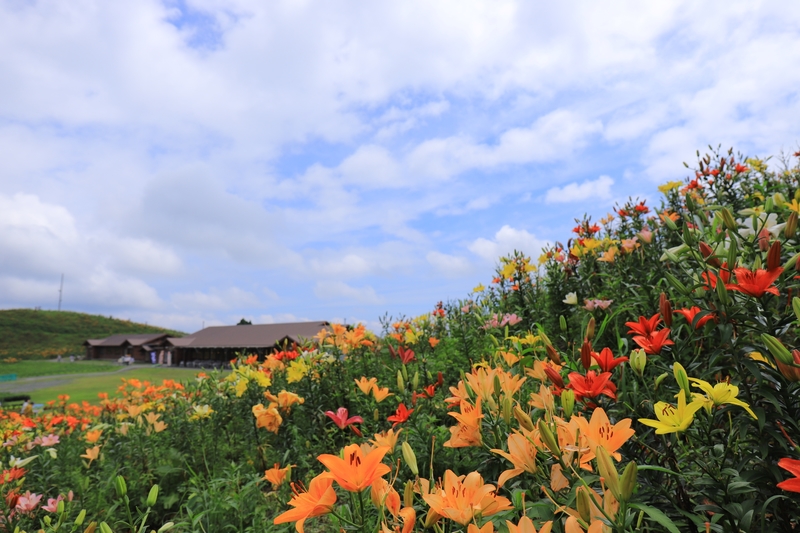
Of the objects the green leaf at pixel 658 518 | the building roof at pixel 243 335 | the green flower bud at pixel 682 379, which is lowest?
the green leaf at pixel 658 518

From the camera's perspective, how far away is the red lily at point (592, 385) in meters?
1.23

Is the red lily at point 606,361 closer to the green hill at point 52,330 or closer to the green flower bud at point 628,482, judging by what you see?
the green flower bud at point 628,482

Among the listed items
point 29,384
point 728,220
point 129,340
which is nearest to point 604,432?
point 728,220

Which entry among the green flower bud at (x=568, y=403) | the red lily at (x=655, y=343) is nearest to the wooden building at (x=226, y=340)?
the red lily at (x=655, y=343)

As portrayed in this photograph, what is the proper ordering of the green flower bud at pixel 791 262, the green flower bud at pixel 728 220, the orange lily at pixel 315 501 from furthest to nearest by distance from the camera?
the green flower bud at pixel 728 220, the green flower bud at pixel 791 262, the orange lily at pixel 315 501

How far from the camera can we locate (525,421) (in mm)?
1032

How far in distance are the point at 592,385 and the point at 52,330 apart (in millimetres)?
66500

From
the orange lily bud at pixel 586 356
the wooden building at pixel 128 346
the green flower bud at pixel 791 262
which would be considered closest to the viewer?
the green flower bud at pixel 791 262

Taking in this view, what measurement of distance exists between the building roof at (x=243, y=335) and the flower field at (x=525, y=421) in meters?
23.8

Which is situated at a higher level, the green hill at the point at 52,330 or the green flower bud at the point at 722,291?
the green hill at the point at 52,330

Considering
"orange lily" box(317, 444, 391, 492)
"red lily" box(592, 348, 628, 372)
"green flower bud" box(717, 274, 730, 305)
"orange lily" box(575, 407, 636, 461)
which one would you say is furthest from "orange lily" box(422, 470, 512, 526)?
"green flower bud" box(717, 274, 730, 305)

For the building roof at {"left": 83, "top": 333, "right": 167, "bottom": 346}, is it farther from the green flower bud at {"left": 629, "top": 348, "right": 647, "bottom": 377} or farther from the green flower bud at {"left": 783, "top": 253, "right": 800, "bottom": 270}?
the green flower bud at {"left": 783, "top": 253, "right": 800, "bottom": 270}

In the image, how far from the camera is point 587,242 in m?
3.73

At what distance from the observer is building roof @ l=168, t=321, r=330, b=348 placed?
29.5m
